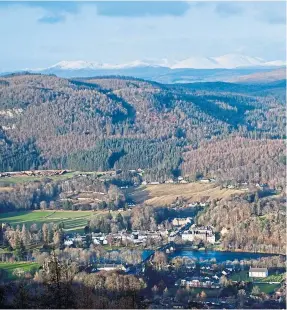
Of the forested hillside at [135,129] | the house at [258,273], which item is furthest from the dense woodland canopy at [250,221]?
the forested hillside at [135,129]

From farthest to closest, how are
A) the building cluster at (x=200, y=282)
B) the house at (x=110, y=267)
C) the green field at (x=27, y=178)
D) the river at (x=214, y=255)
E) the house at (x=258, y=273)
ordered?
the green field at (x=27, y=178) < the river at (x=214, y=255) < the house at (x=110, y=267) < the house at (x=258, y=273) < the building cluster at (x=200, y=282)

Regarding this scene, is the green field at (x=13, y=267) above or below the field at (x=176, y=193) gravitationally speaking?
above

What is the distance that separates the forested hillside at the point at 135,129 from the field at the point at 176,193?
2239mm

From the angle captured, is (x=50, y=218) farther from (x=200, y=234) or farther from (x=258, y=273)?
(x=258, y=273)

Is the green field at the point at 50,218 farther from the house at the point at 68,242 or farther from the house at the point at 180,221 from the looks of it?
the house at the point at 180,221

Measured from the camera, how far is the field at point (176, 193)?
30.2 metres

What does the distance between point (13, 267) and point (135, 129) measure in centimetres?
3381

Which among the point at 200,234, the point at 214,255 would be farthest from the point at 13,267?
the point at 200,234

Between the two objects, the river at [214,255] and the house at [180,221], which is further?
the house at [180,221]

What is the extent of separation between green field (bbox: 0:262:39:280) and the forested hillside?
16668 mm

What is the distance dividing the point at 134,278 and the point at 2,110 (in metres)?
37.1

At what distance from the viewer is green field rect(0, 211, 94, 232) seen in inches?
1023

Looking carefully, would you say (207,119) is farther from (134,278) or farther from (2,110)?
(134,278)

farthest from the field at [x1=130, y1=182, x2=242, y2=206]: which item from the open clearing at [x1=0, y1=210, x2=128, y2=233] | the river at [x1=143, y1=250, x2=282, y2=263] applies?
the river at [x1=143, y1=250, x2=282, y2=263]
